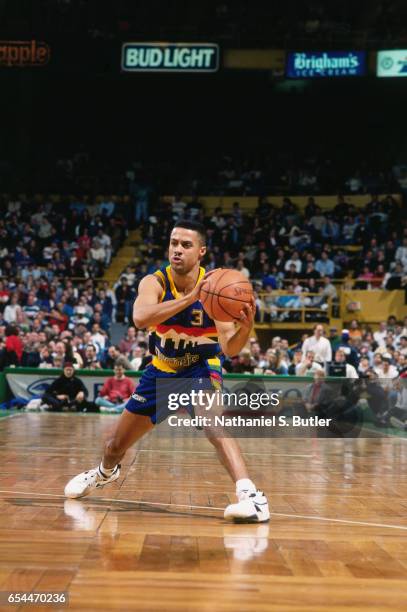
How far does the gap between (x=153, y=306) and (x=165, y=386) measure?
666 mm

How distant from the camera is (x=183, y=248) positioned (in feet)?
18.7

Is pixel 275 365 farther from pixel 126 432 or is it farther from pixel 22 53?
pixel 22 53

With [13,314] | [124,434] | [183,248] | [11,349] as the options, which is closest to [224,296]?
[183,248]

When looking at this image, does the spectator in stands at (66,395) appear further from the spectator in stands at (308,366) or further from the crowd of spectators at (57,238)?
the crowd of spectators at (57,238)

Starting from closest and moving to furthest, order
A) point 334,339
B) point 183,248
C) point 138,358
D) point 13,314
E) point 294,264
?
point 183,248, point 138,358, point 334,339, point 13,314, point 294,264

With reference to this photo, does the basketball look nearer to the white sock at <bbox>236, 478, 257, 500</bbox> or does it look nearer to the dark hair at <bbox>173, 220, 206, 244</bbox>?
the dark hair at <bbox>173, 220, 206, 244</bbox>

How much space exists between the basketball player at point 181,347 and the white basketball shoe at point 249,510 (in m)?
0.04

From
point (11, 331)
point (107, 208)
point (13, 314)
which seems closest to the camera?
point (11, 331)

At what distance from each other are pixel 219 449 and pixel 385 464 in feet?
14.1

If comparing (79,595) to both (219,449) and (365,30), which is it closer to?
(219,449)

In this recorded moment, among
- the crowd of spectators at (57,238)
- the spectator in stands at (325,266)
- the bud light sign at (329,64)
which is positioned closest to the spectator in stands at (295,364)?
the spectator in stands at (325,266)

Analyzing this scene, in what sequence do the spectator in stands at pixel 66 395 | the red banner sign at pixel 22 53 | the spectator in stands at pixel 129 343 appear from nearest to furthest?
the spectator in stands at pixel 66 395, the spectator in stands at pixel 129 343, the red banner sign at pixel 22 53

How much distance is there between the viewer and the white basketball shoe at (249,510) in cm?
533

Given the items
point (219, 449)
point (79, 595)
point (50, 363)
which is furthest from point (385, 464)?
point (50, 363)
